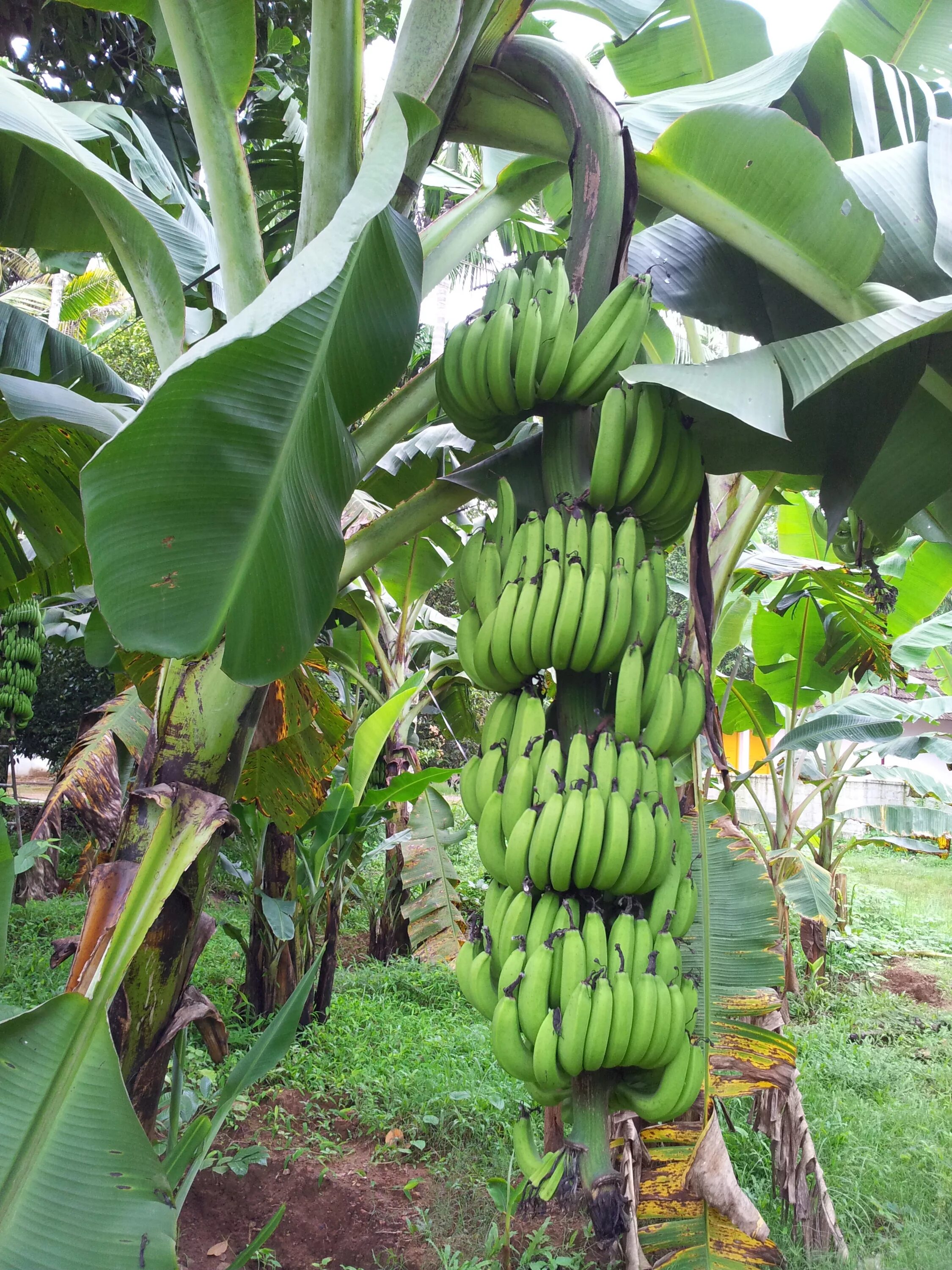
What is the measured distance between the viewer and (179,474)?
1.01 meters

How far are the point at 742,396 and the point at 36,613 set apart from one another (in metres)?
4.94

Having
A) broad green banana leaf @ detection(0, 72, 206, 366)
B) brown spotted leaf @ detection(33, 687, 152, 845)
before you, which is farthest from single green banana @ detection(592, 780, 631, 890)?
brown spotted leaf @ detection(33, 687, 152, 845)

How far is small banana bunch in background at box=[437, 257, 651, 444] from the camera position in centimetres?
125

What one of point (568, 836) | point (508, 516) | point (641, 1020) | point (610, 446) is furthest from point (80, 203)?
point (641, 1020)

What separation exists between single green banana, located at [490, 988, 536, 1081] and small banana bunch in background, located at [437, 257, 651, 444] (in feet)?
2.87

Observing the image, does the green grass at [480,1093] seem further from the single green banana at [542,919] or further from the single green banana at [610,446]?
the single green banana at [610,446]

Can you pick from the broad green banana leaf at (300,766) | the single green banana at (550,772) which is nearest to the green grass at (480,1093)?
the broad green banana leaf at (300,766)

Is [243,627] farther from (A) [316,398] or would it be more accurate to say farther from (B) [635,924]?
(B) [635,924]

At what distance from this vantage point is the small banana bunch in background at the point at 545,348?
125 cm

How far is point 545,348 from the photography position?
1261mm

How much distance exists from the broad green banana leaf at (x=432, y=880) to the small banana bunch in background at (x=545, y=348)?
2.64m

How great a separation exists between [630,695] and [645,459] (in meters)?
0.36

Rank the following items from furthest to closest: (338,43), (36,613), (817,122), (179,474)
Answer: (36,613), (817,122), (338,43), (179,474)

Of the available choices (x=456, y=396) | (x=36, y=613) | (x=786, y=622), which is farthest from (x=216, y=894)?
(x=456, y=396)
